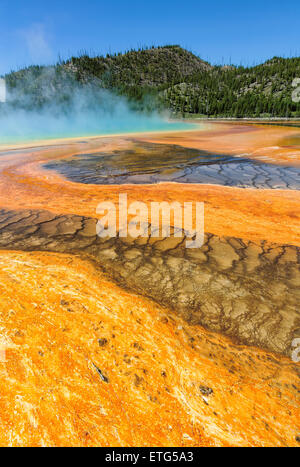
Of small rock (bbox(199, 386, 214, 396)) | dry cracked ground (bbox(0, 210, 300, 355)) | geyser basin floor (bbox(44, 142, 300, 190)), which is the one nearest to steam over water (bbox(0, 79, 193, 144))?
geyser basin floor (bbox(44, 142, 300, 190))

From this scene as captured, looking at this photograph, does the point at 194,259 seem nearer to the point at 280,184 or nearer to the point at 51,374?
the point at 51,374

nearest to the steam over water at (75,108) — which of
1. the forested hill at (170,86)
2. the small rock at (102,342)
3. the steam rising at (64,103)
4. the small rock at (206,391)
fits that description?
the steam rising at (64,103)

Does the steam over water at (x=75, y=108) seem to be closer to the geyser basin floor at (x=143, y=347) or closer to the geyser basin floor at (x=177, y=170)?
the geyser basin floor at (x=177, y=170)

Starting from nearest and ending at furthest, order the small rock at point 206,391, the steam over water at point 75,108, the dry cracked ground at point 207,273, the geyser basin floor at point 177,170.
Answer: the small rock at point 206,391 → the dry cracked ground at point 207,273 → the geyser basin floor at point 177,170 → the steam over water at point 75,108

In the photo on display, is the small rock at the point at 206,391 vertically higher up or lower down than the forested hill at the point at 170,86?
lower down

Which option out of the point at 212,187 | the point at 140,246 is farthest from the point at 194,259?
the point at 212,187

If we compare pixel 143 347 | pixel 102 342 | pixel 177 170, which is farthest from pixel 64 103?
pixel 143 347

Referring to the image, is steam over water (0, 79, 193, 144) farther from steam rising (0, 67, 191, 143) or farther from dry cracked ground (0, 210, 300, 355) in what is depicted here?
dry cracked ground (0, 210, 300, 355)

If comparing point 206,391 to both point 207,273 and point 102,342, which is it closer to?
point 102,342
